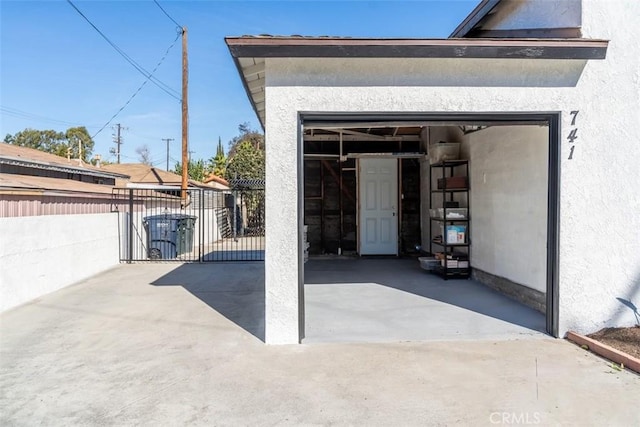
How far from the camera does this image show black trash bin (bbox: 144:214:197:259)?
1007cm

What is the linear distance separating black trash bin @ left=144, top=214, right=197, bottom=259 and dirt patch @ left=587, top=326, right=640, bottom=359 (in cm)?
936

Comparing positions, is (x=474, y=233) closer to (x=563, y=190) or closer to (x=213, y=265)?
(x=563, y=190)

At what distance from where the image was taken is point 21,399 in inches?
109

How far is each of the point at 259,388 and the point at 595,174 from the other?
3756mm

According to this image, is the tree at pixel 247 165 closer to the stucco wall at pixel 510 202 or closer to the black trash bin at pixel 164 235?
the black trash bin at pixel 164 235

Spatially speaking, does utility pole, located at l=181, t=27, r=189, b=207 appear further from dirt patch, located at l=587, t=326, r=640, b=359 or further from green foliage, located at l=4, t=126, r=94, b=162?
green foliage, located at l=4, t=126, r=94, b=162

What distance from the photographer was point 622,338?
3.66 meters

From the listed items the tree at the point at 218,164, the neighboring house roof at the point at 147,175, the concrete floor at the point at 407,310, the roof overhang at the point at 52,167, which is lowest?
the concrete floor at the point at 407,310

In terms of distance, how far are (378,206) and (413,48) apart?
19.7 ft

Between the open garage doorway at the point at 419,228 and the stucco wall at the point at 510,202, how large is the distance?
0.02 m

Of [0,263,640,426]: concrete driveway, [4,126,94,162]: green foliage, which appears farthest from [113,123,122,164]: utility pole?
[0,263,640,426]: concrete driveway

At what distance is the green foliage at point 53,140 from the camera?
108 feet

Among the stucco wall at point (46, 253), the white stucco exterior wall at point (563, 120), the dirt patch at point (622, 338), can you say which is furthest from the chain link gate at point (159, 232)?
the dirt patch at point (622, 338)

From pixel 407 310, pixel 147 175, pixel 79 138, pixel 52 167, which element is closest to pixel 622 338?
pixel 407 310
